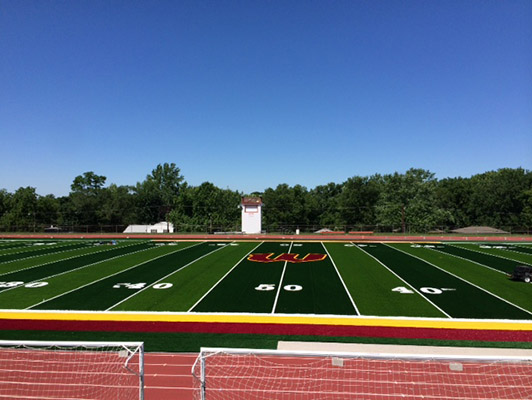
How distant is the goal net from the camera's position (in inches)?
281

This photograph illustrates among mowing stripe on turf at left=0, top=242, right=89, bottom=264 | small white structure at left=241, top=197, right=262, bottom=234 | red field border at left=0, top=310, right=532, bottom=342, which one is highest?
small white structure at left=241, top=197, right=262, bottom=234

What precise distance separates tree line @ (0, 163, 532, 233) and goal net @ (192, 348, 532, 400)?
45514 mm

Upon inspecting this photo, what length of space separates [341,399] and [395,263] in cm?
1683

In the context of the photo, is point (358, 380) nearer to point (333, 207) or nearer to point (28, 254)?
point (28, 254)

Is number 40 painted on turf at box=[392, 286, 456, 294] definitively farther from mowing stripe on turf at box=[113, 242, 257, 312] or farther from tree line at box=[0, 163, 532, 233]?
tree line at box=[0, 163, 532, 233]

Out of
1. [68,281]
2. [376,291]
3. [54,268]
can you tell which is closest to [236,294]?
[376,291]

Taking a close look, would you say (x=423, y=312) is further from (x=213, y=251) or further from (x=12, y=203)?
(x=12, y=203)

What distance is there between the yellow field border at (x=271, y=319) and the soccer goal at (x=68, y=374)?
2.54 meters

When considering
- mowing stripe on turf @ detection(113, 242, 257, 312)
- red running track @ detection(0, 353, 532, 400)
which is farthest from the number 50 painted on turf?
red running track @ detection(0, 353, 532, 400)

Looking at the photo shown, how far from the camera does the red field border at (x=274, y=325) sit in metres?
10.7

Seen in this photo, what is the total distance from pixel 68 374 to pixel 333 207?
6834 centimetres

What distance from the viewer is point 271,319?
12.0 metres

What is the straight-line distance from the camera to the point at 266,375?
8.11m

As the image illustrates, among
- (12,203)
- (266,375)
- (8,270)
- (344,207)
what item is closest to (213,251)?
(8,270)
